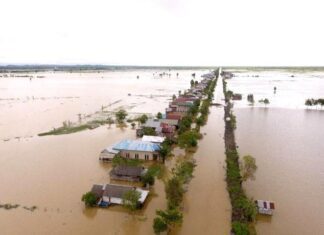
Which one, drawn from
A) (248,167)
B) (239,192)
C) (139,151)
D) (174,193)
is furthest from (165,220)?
(139,151)

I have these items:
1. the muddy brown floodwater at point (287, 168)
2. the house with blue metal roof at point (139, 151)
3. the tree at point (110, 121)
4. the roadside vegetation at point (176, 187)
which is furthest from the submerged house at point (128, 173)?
the tree at point (110, 121)

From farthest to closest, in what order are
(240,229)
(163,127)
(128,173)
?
(163,127)
(128,173)
(240,229)

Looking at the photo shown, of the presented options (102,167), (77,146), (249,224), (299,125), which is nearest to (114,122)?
(77,146)

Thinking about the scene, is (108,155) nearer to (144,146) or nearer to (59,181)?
(144,146)

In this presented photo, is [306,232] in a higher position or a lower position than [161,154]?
lower

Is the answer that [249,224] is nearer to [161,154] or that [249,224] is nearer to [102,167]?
[161,154]

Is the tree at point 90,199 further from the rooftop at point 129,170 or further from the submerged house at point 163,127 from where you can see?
the submerged house at point 163,127
